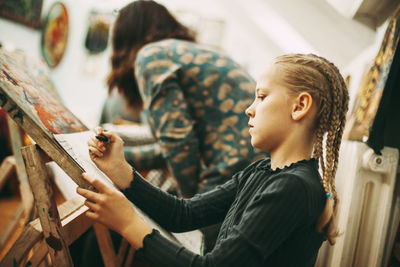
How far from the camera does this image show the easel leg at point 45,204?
62cm

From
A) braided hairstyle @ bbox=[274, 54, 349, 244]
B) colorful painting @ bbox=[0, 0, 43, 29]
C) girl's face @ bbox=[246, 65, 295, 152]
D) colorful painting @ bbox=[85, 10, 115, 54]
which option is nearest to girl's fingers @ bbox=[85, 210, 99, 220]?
girl's face @ bbox=[246, 65, 295, 152]

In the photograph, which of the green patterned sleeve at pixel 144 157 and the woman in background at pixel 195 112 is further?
the green patterned sleeve at pixel 144 157

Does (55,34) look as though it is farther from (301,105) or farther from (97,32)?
(301,105)

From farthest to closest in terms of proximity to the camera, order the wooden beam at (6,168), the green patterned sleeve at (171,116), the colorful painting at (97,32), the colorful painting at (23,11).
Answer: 1. the colorful painting at (97,32)
2. the colorful painting at (23,11)
3. the wooden beam at (6,168)
4. the green patterned sleeve at (171,116)

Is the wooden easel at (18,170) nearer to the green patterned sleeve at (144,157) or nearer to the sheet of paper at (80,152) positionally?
the green patterned sleeve at (144,157)

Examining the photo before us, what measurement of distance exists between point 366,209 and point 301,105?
0.44 meters

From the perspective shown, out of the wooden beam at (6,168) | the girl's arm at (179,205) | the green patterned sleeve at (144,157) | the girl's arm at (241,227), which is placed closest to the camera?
the girl's arm at (241,227)

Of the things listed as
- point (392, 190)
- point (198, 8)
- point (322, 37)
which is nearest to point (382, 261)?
point (392, 190)

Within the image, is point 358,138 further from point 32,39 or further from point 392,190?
point 32,39

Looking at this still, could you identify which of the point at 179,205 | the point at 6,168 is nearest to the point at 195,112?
the point at 179,205

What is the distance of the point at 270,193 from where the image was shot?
1.95 feet

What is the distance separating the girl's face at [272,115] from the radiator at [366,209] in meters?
0.32

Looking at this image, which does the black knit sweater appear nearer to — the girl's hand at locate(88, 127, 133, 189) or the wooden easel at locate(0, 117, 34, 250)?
the girl's hand at locate(88, 127, 133, 189)

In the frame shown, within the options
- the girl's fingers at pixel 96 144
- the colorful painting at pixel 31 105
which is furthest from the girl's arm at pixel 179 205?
the colorful painting at pixel 31 105
